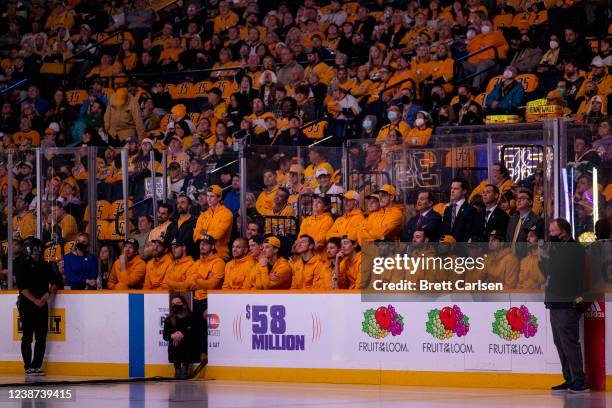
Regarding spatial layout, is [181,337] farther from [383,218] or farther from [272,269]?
[383,218]

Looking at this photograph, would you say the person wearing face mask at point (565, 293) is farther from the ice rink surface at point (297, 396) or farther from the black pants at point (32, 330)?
the black pants at point (32, 330)

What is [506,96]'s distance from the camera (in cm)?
2119

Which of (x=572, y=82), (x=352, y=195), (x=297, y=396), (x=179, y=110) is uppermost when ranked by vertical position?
(x=179, y=110)

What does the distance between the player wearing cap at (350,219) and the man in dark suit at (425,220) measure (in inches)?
34.5

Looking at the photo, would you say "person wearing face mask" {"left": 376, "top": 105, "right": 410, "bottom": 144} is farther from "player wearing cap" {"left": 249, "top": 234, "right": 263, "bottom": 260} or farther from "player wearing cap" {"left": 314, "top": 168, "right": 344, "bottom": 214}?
"player wearing cap" {"left": 249, "top": 234, "right": 263, "bottom": 260}

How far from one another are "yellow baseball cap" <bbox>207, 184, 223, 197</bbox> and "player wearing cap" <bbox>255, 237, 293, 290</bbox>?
114cm

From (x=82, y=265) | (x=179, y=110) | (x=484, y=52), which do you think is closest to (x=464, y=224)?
(x=82, y=265)

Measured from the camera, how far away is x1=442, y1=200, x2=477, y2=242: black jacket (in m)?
16.1

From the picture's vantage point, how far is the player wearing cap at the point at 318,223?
17.7 meters

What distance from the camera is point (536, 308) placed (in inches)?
615

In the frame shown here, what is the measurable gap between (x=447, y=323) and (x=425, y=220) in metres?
1.26

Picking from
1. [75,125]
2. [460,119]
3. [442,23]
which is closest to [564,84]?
[460,119]

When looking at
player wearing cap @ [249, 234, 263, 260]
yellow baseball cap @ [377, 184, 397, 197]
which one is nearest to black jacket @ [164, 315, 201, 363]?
player wearing cap @ [249, 234, 263, 260]

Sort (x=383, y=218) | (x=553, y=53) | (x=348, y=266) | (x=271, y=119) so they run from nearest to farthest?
(x=383, y=218) → (x=348, y=266) → (x=553, y=53) → (x=271, y=119)
